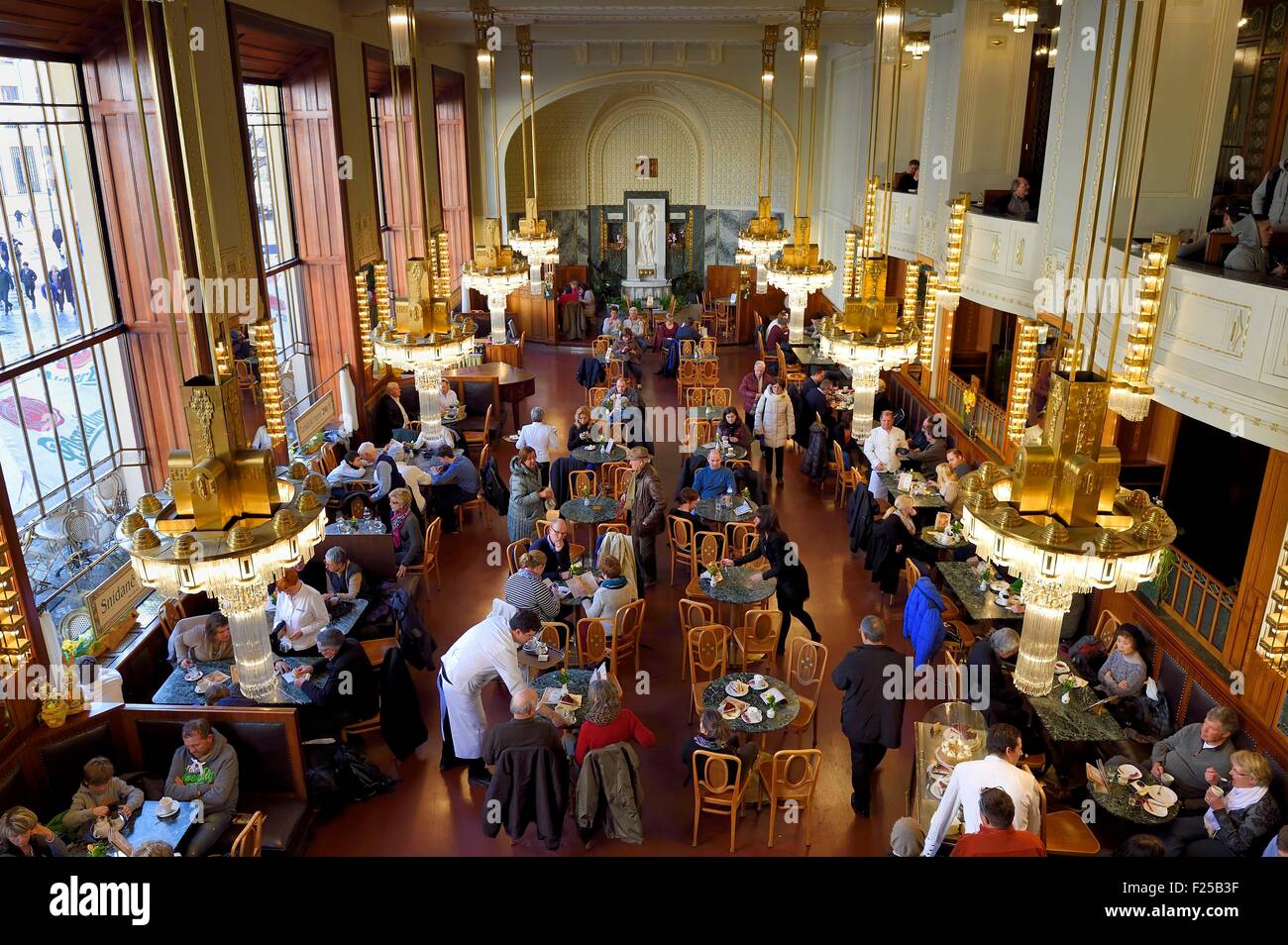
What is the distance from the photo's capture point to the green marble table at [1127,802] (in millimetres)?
5500

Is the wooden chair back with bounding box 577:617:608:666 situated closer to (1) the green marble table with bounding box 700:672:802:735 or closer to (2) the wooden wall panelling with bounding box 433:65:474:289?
(1) the green marble table with bounding box 700:672:802:735

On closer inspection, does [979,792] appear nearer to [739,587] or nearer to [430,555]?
[739,587]

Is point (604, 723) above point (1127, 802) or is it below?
above

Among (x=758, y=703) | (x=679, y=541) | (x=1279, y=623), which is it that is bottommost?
(x=679, y=541)

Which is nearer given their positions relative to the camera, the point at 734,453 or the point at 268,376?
the point at 268,376

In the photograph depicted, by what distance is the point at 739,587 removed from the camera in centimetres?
834

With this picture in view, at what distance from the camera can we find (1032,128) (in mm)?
14625

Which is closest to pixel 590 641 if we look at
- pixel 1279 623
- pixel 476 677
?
pixel 476 677

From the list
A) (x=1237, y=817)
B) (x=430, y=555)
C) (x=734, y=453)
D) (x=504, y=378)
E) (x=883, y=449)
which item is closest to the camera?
(x=1237, y=817)

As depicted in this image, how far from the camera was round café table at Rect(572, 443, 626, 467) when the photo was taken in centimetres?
1148

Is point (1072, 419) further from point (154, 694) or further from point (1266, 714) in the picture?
point (154, 694)

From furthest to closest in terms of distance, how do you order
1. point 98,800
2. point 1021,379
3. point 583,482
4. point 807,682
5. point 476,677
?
point 583,482 → point 1021,379 → point 807,682 → point 476,677 → point 98,800

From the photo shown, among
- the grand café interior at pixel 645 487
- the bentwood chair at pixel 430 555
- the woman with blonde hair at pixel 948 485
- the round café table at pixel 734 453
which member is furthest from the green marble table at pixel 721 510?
the bentwood chair at pixel 430 555

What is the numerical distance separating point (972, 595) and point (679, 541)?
3223 mm
